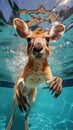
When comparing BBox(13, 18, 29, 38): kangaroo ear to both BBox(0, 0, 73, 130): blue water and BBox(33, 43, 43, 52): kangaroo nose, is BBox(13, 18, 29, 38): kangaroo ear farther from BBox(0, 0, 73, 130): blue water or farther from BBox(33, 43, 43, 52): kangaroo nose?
BBox(0, 0, 73, 130): blue water

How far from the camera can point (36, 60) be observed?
6.19 meters

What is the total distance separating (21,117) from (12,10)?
23.5ft

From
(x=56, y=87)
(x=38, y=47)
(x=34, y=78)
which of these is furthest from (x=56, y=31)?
(x=56, y=87)

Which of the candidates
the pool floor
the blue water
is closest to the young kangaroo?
the blue water

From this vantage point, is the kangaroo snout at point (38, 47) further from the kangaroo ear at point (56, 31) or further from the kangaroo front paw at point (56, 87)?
the kangaroo ear at point (56, 31)

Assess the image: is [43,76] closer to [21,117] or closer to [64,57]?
[64,57]

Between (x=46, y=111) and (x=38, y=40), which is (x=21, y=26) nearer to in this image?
(x=38, y=40)

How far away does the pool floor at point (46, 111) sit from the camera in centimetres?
1602

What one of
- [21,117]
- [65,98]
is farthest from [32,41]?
[65,98]

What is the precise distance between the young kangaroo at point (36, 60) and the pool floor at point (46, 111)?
26.9 ft

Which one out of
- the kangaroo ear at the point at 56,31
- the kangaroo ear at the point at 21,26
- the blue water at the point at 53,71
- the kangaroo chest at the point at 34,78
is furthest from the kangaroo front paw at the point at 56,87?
the blue water at the point at 53,71

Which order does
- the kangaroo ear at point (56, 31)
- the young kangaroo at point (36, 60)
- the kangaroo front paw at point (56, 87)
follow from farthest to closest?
the kangaroo ear at point (56, 31) → the young kangaroo at point (36, 60) → the kangaroo front paw at point (56, 87)

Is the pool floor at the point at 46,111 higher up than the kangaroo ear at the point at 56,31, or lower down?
lower down

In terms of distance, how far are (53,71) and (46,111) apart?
18.3 feet
